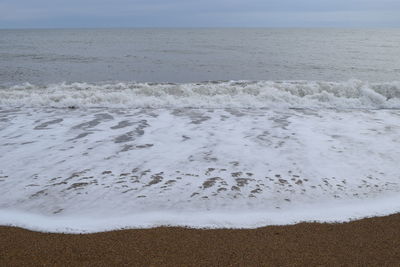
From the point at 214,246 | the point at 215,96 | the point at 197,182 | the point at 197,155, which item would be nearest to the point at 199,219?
the point at 214,246

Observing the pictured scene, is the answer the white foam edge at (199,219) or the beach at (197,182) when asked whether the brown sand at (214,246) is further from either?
the white foam edge at (199,219)

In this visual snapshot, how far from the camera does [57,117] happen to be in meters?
8.62

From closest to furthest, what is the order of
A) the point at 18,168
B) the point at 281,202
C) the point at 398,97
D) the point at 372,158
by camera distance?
the point at 281,202, the point at 18,168, the point at 372,158, the point at 398,97

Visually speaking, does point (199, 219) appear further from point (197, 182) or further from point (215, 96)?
point (215, 96)

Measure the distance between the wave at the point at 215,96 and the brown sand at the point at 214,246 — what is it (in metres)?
6.92

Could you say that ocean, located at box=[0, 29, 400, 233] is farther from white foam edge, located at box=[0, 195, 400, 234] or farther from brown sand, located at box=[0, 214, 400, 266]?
brown sand, located at box=[0, 214, 400, 266]

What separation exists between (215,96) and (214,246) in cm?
802

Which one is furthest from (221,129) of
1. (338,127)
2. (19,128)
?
(19,128)

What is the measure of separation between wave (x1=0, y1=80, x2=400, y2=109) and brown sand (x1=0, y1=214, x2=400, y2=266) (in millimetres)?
6925

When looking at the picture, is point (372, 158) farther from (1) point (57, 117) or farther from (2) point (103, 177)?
(1) point (57, 117)

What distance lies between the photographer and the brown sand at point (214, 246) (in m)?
3.00

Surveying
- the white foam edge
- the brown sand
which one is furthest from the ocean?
the brown sand

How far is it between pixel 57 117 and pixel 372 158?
23.7ft

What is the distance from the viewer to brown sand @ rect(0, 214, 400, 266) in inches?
118
